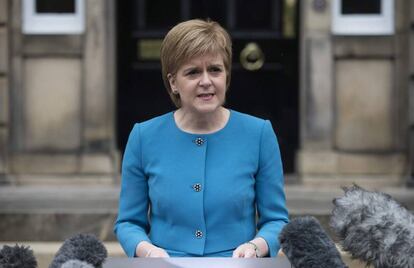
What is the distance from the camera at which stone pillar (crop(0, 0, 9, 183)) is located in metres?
7.15

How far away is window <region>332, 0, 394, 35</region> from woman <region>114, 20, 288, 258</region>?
14.3 feet

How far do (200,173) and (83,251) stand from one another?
89 cm

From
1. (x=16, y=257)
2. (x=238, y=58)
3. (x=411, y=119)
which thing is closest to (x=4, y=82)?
(x=238, y=58)

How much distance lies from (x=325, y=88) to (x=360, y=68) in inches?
11.5

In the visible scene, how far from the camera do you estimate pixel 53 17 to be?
23.9ft

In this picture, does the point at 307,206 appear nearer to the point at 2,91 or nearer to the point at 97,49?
the point at 97,49

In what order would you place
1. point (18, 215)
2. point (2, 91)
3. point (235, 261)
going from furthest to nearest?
point (2, 91) → point (18, 215) → point (235, 261)

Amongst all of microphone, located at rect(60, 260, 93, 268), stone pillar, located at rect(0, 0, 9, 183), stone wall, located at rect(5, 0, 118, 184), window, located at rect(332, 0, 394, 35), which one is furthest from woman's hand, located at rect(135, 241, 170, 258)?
window, located at rect(332, 0, 394, 35)

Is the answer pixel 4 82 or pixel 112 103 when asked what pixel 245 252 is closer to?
pixel 112 103

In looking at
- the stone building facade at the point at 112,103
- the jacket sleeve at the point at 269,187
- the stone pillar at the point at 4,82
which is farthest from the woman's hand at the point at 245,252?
the stone pillar at the point at 4,82

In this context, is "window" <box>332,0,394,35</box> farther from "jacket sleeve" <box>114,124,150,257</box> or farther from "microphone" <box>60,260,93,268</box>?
"microphone" <box>60,260,93,268</box>

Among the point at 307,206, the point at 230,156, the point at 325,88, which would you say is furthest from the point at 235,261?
the point at 325,88

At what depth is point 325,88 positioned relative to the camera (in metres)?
7.20

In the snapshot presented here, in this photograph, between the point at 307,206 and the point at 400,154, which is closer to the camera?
the point at 307,206
